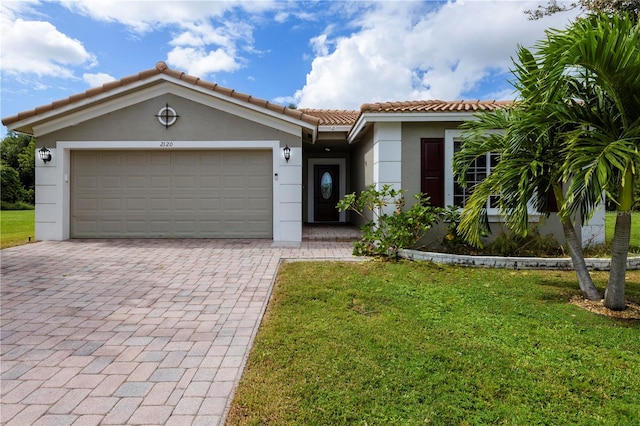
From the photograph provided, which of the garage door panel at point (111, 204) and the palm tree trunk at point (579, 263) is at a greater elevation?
the garage door panel at point (111, 204)

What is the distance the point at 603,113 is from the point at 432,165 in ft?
14.1

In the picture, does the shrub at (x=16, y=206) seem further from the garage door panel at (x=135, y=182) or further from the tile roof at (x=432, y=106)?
the tile roof at (x=432, y=106)

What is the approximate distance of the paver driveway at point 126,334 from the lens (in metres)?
2.68

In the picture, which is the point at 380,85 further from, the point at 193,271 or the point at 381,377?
the point at 381,377

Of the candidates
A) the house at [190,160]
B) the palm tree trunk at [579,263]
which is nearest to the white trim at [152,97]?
the house at [190,160]

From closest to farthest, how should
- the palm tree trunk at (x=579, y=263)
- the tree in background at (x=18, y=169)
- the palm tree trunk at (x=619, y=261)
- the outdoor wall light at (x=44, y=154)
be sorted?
the palm tree trunk at (x=619, y=261) → the palm tree trunk at (x=579, y=263) → the outdoor wall light at (x=44, y=154) → the tree in background at (x=18, y=169)

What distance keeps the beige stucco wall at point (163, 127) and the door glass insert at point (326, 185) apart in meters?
4.82

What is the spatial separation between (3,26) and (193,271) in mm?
7842

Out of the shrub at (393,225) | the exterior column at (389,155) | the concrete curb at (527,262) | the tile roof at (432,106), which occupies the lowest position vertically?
the concrete curb at (527,262)

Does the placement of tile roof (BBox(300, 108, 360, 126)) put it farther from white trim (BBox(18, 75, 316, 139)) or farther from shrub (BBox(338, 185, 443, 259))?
shrub (BBox(338, 185, 443, 259))

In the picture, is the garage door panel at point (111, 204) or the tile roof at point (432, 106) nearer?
the tile roof at point (432, 106)

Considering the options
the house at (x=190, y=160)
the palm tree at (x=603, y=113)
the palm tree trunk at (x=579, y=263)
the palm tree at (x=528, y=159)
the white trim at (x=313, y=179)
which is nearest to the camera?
the palm tree at (x=603, y=113)

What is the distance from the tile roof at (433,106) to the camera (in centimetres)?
838

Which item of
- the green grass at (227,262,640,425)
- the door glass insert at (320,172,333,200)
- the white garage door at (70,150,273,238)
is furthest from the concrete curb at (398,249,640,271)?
the door glass insert at (320,172,333,200)
